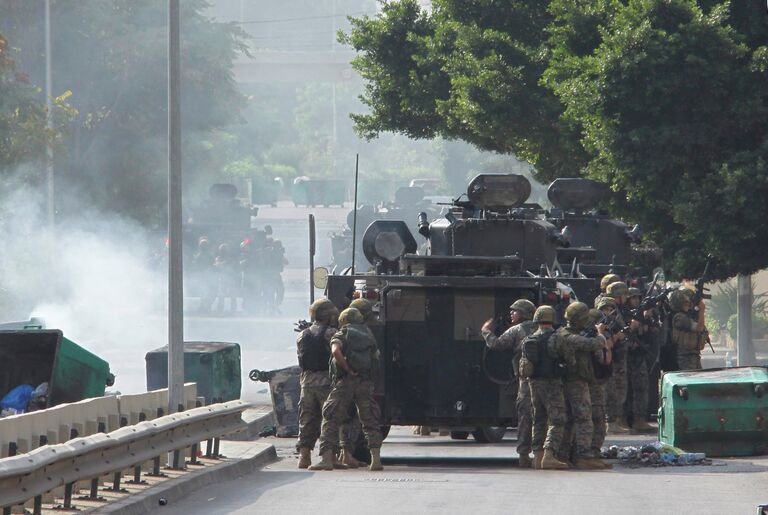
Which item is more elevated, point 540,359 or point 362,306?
point 362,306

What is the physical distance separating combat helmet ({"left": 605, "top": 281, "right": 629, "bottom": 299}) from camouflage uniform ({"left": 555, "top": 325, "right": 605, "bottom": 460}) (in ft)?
10.7

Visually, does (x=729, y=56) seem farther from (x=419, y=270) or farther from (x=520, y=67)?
(x=419, y=270)

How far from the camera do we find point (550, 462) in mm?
15953

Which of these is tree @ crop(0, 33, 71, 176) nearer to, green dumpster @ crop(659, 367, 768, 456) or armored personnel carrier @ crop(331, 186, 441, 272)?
armored personnel carrier @ crop(331, 186, 441, 272)

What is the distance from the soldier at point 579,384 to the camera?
51.9ft

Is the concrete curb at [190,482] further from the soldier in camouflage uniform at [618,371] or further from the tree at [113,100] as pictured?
the tree at [113,100]

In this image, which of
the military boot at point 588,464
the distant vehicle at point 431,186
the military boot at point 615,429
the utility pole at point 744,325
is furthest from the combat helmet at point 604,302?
the distant vehicle at point 431,186

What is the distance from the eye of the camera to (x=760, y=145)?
23031 mm

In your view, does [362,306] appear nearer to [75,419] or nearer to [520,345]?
[520,345]

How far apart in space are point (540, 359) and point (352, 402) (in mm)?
1790

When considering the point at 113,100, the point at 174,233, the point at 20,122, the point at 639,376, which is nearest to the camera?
the point at 174,233

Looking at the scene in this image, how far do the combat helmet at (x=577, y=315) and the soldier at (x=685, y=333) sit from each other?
18.3ft

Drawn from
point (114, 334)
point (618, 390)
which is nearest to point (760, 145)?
point (618, 390)

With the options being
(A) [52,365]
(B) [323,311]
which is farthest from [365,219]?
(B) [323,311]
